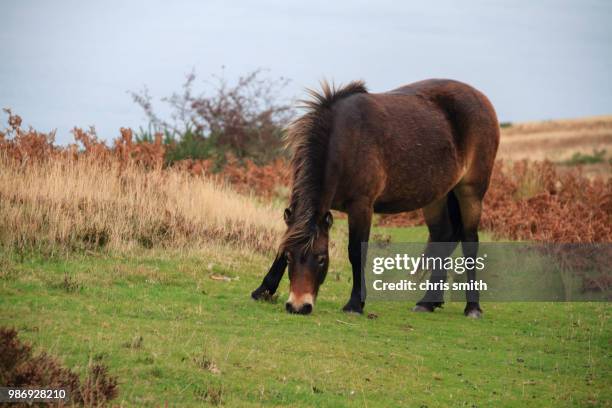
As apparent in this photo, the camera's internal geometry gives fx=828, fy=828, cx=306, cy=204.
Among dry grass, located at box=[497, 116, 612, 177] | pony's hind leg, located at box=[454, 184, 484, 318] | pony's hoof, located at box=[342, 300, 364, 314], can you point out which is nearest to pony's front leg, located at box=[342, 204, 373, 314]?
pony's hoof, located at box=[342, 300, 364, 314]

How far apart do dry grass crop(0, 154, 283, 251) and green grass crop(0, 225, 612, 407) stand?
0.61m

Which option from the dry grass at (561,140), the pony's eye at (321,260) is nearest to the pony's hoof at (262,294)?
the pony's eye at (321,260)

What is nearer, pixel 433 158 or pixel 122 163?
pixel 433 158

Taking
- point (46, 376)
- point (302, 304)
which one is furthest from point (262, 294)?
point (46, 376)

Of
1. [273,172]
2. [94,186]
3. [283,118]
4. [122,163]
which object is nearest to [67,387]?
[94,186]

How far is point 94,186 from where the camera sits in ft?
43.1

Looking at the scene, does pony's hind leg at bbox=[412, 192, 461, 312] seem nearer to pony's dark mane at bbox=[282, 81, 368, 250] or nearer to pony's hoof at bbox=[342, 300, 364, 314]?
pony's hoof at bbox=[342, 300, 364, 314]

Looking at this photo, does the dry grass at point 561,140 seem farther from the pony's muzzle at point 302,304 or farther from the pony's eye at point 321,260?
the pony's muzzle at point 302,304

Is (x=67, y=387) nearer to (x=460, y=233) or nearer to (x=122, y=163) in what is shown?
(x=460, y=233)

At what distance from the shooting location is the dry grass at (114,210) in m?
11.2

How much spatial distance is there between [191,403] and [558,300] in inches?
337

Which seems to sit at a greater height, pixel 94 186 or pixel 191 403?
pixel 94 186

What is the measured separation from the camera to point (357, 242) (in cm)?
942

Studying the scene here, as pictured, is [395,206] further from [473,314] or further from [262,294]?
[262,294]
